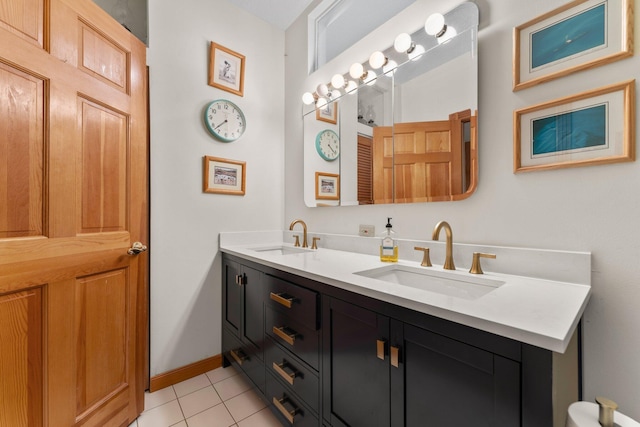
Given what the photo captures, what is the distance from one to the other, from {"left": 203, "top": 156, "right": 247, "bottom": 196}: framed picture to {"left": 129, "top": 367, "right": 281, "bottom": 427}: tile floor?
50.8 inches

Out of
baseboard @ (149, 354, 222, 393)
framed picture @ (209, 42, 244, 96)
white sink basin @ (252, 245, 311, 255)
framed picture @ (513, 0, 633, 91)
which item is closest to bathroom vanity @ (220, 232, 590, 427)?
white sink basin @ (252, 245, 311, 255)

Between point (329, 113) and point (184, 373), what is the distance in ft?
6.68

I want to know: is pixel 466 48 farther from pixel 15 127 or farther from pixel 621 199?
pixel 15 127

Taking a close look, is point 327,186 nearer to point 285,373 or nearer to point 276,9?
point 285,373

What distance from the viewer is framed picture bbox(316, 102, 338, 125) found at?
1.92 meters

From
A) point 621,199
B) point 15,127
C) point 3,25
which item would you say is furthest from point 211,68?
point 621,199

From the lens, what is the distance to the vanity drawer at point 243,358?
155 cm

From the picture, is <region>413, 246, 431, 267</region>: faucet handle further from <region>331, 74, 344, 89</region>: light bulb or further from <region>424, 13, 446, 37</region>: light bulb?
<region>331, 74, 344, 89</region>: light bulb

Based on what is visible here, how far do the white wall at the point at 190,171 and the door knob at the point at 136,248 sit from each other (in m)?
0.26

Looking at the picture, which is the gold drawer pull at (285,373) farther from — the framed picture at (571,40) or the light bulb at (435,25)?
the light bulb at (435,25)

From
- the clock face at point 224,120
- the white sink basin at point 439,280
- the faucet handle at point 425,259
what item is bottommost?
the white sink basin at point 439,280

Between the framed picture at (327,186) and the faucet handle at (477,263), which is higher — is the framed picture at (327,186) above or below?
above

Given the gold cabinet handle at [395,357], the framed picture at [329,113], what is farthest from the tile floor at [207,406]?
the framed picture at [329,113]

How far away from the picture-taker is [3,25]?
38.2 inches
